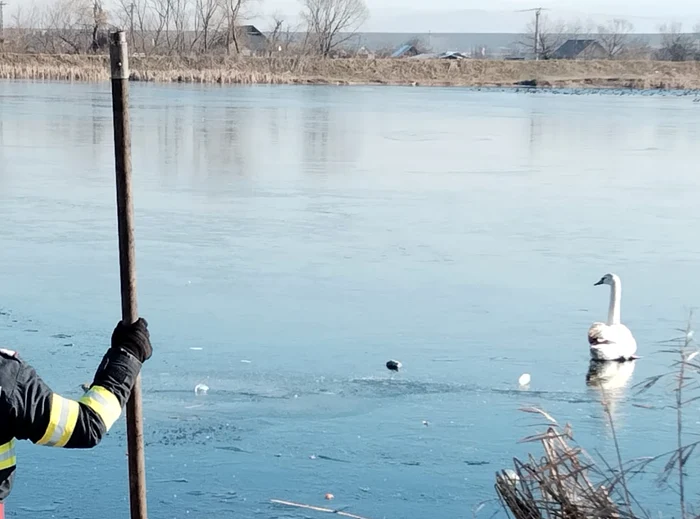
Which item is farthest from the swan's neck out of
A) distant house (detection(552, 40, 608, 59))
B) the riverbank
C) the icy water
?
distant house (detection(552, 40, 608, 59))

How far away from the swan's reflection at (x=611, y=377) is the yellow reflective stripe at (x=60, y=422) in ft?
14.8

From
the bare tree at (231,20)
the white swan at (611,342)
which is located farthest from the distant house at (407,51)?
the white swan at (611,342)

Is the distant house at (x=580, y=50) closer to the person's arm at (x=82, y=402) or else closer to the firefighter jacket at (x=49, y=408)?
the person's arm at (x=82, y=402)

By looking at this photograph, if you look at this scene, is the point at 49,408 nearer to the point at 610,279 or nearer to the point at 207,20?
the point at 610,279

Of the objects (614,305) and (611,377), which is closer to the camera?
(611,377)

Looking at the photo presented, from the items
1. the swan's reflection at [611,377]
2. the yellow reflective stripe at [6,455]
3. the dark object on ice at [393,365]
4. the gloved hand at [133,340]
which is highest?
the gloved hand at [133,340]

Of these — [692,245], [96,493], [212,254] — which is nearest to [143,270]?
[212,254]

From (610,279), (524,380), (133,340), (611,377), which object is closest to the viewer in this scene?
(133,340)

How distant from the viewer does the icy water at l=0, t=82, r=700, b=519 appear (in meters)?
5.38

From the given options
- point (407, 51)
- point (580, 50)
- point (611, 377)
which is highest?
point (580, 50)

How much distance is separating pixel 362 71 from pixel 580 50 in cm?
5261

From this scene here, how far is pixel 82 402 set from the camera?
2797 millimetres

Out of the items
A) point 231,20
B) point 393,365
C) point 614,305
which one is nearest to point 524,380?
point 393,365

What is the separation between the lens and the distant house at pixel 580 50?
103m
